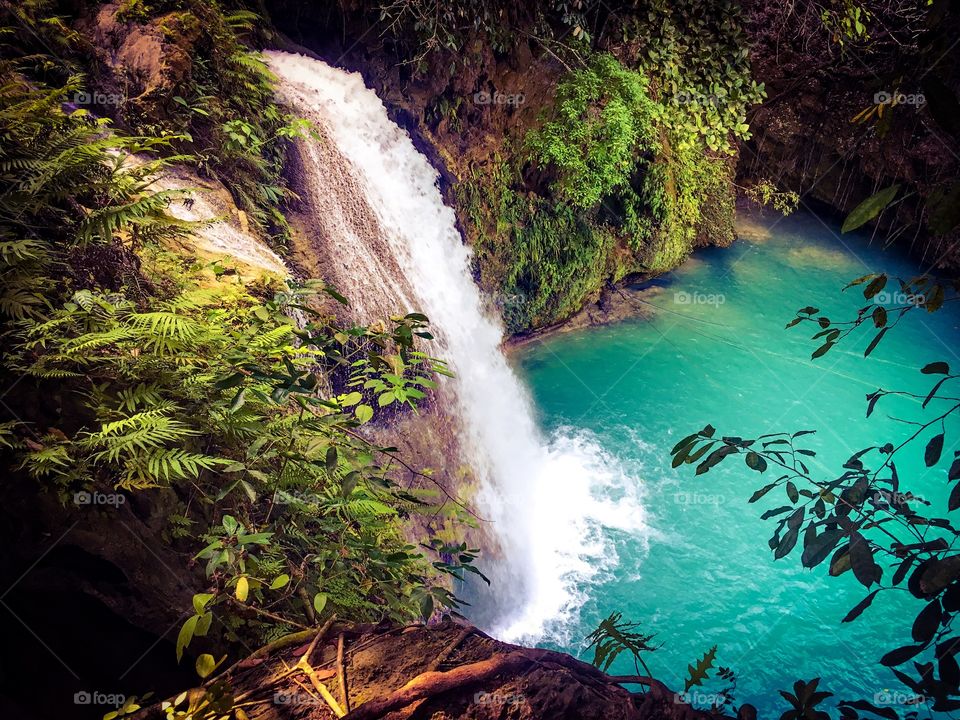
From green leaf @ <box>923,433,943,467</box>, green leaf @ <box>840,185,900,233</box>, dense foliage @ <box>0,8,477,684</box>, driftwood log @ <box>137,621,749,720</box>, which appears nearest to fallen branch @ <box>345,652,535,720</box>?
driftwood log @ <box>137,621,749,720</box>

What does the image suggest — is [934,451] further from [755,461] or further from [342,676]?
[342,676]

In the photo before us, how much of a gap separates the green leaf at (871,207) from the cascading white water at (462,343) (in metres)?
4.35

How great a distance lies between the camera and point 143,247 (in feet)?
9.15

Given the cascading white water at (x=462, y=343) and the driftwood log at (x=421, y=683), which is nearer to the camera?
the driftwood log at (x=421, y=683)

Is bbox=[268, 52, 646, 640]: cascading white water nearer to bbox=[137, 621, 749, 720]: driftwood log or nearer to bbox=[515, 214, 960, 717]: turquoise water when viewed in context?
bbox=[515, 214, 960, 717]: turquoise water

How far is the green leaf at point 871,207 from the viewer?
3.84ft

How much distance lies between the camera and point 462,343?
682cm

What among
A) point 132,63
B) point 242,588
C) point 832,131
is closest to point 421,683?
point 242,588

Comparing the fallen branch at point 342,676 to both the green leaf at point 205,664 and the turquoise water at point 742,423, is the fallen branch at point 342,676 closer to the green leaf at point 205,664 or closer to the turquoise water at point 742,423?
the green leaf at point 205,664

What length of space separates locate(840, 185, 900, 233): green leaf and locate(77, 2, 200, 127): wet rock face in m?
4.62

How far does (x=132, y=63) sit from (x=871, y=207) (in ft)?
16.2

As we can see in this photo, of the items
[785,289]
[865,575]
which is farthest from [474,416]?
[785,289]

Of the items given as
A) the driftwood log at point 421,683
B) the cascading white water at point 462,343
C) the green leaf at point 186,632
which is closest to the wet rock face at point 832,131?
the cascading white water at point 462,343

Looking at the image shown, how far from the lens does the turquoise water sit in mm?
4746
